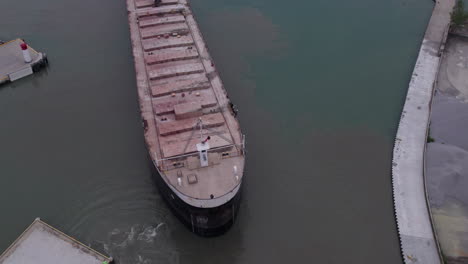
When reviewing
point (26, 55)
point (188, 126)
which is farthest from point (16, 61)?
point (188, 126)

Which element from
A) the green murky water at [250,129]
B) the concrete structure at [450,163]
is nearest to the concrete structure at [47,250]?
the green murky water at [250,129]

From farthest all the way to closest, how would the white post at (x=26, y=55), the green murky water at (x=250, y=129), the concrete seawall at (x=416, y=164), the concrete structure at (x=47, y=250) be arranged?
the white post at (x=26, y=55) < the green murky water at (x=250, y=129) < the concrete seawall at (x=416, y=164) < the concrete structure at (x=47, y=250)

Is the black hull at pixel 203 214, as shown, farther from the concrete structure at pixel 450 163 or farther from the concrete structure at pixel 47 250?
the concrete structure at pixel 450 163

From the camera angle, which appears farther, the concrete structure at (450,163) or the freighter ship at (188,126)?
the concrete structure at (450,163)

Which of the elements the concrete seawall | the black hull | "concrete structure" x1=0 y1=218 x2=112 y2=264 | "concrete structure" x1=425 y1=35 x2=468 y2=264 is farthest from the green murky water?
"concrete structure" x1=425 y1=35 x2=468 y2=264

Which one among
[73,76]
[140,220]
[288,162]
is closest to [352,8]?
[288,162]

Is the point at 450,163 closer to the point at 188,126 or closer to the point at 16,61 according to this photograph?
the point at 188,126
